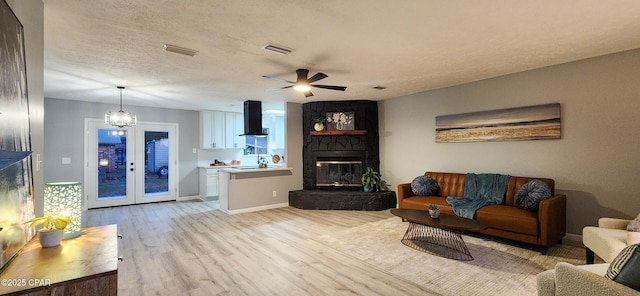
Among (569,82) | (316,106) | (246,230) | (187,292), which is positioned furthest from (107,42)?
(569,82)

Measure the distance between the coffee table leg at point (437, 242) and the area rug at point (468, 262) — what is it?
0.11m

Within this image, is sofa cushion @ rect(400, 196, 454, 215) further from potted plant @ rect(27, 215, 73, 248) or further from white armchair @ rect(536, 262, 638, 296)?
potted plant @ rect(27, 215, 73, 248)

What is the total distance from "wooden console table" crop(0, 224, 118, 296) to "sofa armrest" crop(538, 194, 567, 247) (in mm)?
4084

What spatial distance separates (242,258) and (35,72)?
255 centimetres

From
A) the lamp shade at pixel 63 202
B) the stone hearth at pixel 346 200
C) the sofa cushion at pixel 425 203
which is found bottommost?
the stone hearth at pixel 346 200

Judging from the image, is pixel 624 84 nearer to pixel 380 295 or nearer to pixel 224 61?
pixel 380 295

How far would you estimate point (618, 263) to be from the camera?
156 cm

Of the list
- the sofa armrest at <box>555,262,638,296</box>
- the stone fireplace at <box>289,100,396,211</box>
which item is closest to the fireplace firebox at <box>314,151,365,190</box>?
the stone fireplace at <box>289,100,396,211</box>

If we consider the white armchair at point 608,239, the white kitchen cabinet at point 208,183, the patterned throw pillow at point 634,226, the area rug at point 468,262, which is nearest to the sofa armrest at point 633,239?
the white armchair at point 608,239

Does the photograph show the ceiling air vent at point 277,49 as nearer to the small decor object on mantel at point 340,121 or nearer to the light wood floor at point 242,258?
the light wood floor at point 242,258

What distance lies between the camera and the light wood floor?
2666mm

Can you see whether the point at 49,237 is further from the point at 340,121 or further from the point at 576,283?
the point at 340,121

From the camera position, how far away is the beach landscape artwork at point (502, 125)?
402 cm

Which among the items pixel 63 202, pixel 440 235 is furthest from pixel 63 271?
pixel 440 235
